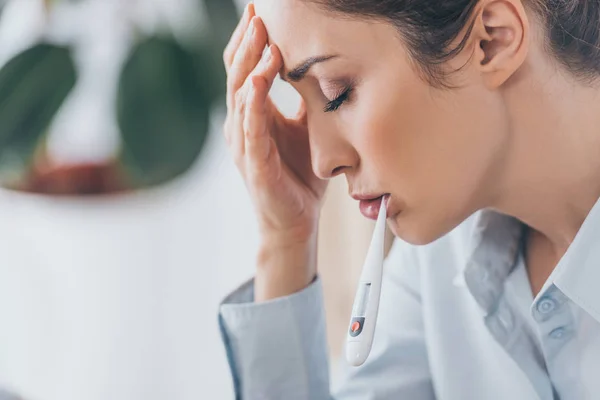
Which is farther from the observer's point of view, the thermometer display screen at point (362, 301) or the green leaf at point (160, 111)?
the green leaf at point (160, 111)

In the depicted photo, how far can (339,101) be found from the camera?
766 mm

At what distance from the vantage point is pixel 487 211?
96 centimetres

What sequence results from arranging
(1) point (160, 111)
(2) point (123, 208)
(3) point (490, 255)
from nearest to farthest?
(3) point (490, 255) → (1) point (160, 111) → (2) point (123, 208)

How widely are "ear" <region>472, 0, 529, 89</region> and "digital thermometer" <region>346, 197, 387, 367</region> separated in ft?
0.53

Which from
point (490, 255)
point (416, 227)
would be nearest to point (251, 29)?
point (416, 227)

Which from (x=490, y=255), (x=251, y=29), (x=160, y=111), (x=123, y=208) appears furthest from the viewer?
(x=123, y=208)

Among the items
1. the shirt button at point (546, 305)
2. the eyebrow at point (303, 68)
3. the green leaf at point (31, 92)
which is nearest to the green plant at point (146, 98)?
the green leaf at point (31, 92)

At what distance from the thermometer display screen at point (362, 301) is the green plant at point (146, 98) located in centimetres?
54

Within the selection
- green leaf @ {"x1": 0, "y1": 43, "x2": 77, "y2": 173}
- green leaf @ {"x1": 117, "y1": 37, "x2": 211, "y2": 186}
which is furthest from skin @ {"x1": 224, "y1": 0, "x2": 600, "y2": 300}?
green leaf @ {"x1": 0, "y1": 43, "x2": 77, "y2": 173}

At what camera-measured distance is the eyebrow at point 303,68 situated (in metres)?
0.74

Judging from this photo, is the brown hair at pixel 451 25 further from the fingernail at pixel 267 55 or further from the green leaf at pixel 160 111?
the green leaf at pixel 160 111

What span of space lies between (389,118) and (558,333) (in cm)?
30

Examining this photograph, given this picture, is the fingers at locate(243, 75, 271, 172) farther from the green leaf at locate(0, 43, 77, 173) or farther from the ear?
the green leaf at locate(0, 43, 77, 173)

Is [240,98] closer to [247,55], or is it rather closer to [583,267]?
[247,55]
